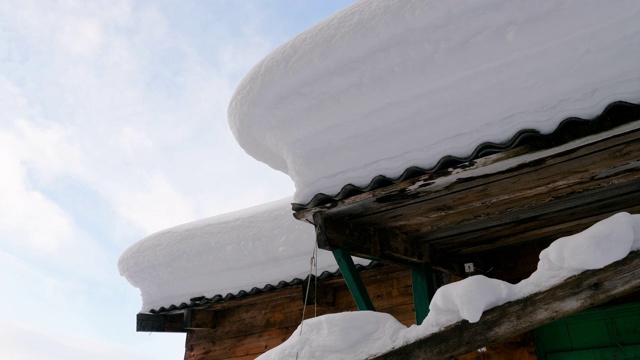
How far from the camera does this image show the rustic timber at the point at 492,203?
246cm

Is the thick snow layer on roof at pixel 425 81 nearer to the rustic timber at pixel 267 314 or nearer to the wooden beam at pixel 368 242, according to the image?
the wooden beam at pixel 368 242

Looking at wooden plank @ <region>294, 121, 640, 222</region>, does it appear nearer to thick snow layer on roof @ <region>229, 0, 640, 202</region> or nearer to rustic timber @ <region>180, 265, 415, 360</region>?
thick snow layer on roof @ <region>229, 0, 640, 202</region>

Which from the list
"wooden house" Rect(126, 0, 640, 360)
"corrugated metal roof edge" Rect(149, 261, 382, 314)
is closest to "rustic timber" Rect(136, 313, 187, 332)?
"corrugated metal roof edge" Rect(149, 261, 382, 314)

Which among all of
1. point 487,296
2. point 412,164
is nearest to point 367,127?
point 412,164

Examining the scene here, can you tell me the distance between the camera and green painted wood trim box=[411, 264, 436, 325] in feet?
11.7

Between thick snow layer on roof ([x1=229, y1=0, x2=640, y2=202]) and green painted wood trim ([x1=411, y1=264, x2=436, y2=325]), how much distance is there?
117 cm

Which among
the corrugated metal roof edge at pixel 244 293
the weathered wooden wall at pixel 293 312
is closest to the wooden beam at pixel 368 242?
the corrugated metal roof edge at pixel 244 293

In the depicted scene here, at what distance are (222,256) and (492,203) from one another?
3118mm

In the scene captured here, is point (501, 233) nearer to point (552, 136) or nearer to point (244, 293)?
point (552, 136)

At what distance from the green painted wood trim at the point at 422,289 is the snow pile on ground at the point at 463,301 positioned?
962mm

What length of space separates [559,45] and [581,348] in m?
2.51

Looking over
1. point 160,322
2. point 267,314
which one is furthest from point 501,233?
point 160,322

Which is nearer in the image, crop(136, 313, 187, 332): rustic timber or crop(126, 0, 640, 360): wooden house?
crop(126, 0, 640, 360): wooden house

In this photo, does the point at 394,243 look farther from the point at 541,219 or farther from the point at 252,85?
the point at 252,85
